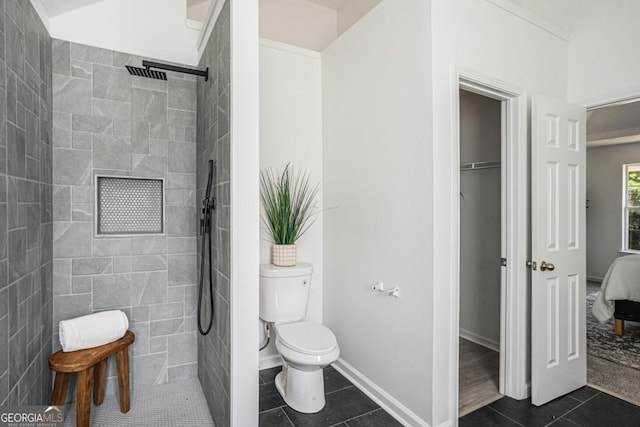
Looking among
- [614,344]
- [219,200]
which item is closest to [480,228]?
[614,344]

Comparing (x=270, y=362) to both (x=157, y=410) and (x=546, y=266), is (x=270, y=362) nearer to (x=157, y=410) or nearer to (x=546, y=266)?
(x=157, y=410)

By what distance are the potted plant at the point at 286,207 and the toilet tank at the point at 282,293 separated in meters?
0.11

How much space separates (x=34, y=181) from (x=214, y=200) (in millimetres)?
934

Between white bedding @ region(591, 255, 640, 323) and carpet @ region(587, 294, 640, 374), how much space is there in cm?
19

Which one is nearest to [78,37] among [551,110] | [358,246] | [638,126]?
[358,246]

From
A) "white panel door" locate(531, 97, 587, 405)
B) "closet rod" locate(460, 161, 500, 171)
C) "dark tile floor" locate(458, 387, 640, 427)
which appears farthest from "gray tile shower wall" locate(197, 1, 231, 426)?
"closet rod" locate(460, 161, 500, 171)

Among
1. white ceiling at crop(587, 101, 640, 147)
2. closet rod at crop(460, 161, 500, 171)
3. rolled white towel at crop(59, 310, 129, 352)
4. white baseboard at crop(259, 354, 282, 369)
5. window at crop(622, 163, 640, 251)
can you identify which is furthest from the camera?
window at crop(622, 163, 640, 251)

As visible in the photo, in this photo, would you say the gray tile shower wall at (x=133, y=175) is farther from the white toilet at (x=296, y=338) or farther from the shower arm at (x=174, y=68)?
the white toilet at (x=296, y=338)

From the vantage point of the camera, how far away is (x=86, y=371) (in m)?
1.87

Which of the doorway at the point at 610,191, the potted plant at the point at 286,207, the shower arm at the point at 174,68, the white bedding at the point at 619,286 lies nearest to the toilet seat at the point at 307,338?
the potted plant at the point at 286,207

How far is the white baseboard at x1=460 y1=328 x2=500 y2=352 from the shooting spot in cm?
306

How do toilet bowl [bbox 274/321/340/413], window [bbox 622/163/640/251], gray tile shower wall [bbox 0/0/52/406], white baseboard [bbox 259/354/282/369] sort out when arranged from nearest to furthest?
gray tile shower wall [bbox 0/0/52/406], toilet bowl [bbox 274/321/340/413], white baseboard [bbox 259/354/282/369], window [bbox 622/163/640/251]

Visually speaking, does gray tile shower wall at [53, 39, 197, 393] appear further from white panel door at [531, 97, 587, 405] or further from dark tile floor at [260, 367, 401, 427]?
white panel door at [531, 97, 587, 405]

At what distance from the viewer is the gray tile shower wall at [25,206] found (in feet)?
4.98
